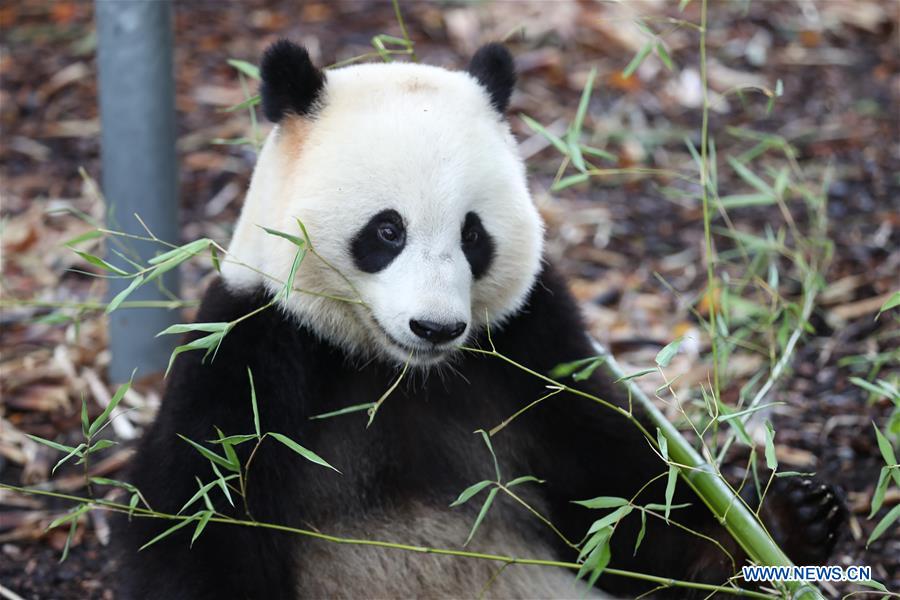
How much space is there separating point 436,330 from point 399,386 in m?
0.63

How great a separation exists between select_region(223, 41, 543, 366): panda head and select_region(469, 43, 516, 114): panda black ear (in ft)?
0.05

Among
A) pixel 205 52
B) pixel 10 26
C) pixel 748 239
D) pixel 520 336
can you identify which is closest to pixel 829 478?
pixel 748 239

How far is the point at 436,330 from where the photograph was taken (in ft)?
8.84

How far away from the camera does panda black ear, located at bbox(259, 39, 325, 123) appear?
116 inches

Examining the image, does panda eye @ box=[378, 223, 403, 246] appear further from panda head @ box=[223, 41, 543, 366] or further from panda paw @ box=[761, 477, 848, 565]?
panda paw @ box=[761, 477, 848, 565]

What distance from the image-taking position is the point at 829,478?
13.3 ft

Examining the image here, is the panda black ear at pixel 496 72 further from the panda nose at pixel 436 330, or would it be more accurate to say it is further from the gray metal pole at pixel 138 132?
the gray metal pole at pixel 138 132

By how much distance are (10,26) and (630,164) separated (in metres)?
3.98

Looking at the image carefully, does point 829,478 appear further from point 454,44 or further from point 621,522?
point 454,44

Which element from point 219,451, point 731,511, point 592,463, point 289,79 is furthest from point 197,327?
point 731,511

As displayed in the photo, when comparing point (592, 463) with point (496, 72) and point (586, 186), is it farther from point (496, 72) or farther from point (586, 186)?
point (586, 186)

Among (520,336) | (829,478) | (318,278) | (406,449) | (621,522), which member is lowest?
(829,478)

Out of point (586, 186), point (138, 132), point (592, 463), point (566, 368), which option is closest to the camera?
point (566, 368)

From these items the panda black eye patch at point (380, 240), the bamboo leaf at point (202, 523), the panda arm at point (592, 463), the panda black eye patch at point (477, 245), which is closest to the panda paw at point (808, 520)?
the panda arm at point (592, 463)
